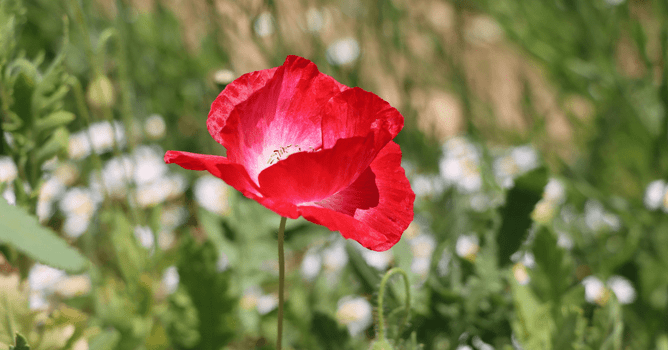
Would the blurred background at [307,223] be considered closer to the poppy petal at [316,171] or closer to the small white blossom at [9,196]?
the small white blossom at [9,196]

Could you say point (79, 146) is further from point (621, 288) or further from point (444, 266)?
point (621, 288)

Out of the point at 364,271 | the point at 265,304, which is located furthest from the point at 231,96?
the point at 265,304

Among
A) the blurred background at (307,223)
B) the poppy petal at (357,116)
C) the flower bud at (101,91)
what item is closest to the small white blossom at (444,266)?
the blurred background at (307,223)

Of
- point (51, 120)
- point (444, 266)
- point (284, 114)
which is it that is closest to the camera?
point (284, 114)

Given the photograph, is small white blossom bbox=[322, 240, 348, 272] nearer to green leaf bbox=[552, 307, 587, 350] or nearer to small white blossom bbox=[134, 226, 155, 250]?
small white blossom bbox=[134, 226, 155, 250]

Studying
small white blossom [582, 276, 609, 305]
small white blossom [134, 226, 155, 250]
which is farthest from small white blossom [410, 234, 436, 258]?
small white blossom [134, 226, 155, 250]

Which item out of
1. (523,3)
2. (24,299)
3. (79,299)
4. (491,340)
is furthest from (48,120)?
(523,3)
